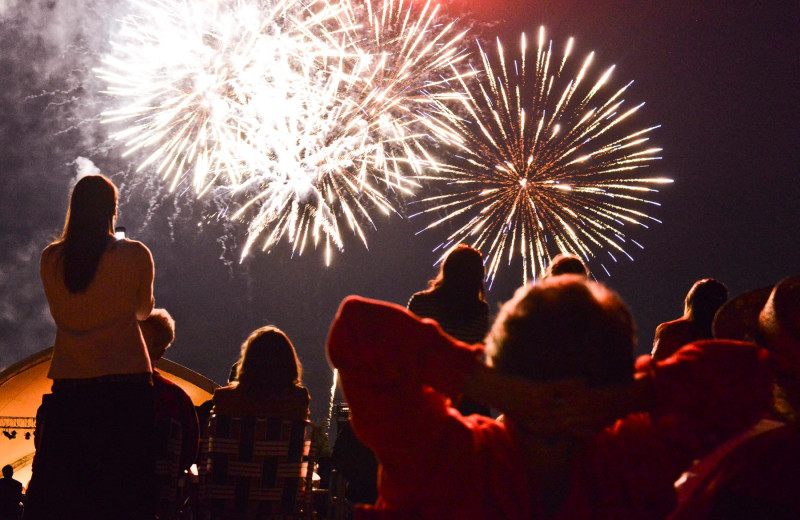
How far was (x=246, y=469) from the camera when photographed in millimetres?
3719

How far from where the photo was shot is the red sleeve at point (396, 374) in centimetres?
122

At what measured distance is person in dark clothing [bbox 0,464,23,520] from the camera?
6.98 m

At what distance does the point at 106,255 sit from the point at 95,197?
31 cm

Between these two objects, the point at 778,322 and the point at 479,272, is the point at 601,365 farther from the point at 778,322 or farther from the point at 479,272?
the point at 479,272

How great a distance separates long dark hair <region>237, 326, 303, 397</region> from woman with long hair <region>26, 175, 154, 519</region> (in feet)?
3.06

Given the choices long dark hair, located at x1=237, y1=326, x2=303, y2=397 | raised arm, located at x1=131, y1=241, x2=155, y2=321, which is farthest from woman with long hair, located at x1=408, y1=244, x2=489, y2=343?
raised arm, located at x1=131, y1=241, x2=155, y2=321

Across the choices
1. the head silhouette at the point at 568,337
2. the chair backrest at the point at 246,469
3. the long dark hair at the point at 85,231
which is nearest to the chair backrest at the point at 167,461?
the chair backrest at the point at 246,469

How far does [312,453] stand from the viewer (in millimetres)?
4469

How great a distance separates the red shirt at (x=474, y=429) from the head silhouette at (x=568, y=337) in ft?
0.33

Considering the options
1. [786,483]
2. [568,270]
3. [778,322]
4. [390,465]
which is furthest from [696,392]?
[568,270]

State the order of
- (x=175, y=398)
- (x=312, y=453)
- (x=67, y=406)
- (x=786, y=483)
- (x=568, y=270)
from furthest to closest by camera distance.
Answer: (x=312, y=453)
(x=175, y=398)
(x=568, y=270)
(x=67, y=406)
(x=786, y=483)

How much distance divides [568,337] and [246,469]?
10.0 feet

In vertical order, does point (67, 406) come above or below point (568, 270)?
below

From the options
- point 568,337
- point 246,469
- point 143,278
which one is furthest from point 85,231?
point 568,337
